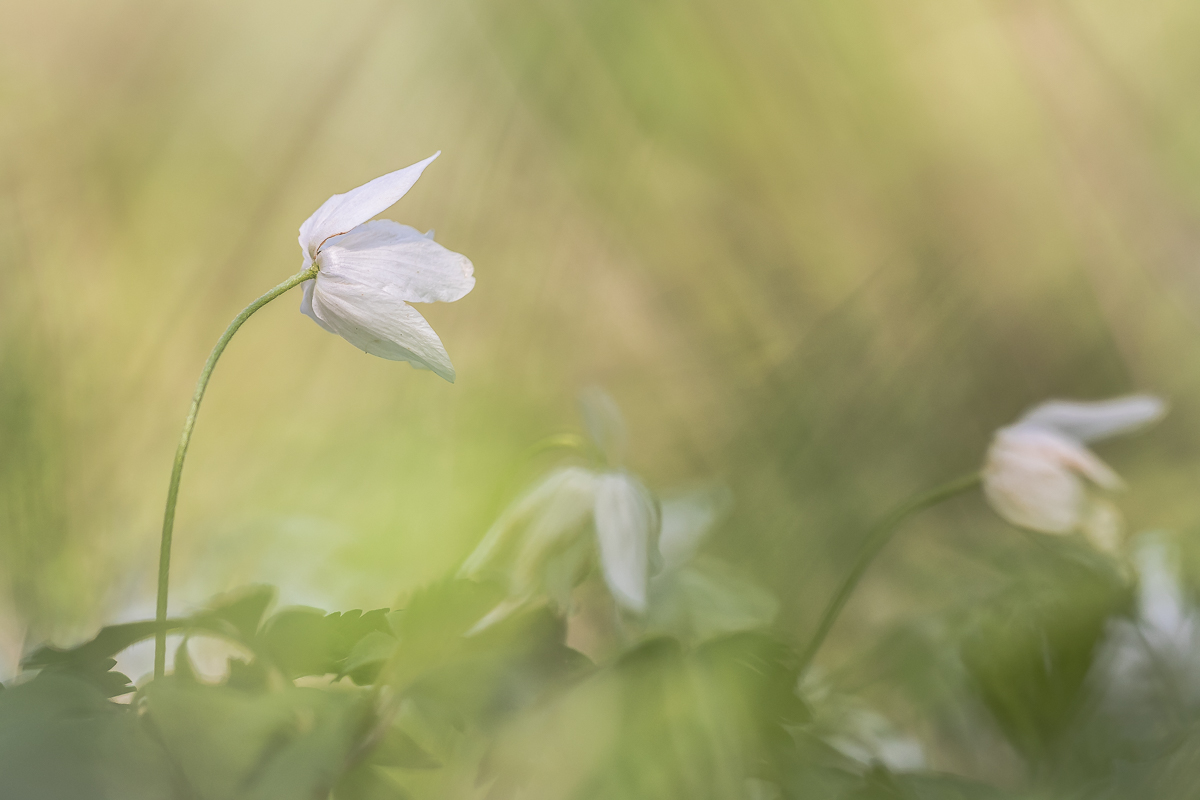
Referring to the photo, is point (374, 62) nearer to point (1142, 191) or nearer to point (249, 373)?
point (249, 373)

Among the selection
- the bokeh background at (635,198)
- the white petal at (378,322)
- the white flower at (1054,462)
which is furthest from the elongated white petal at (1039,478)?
the bokeh background at (635,198)

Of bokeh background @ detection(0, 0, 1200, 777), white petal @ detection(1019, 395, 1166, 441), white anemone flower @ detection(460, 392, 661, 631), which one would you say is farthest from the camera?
bokeh background @ detection(0, 0, 1200, 777)

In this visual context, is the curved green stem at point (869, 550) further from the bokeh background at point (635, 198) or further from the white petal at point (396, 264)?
the bokeh background at point (635, 198)

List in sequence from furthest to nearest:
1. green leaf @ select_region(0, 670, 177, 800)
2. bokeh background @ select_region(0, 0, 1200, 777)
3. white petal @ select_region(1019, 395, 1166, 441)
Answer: bokeh background @ select_region(0, 0, 1200, 777) < white petal @ select_region(1019, 395, 1166, 441) < green leaf @ select_region(0, 670, 177, 800)

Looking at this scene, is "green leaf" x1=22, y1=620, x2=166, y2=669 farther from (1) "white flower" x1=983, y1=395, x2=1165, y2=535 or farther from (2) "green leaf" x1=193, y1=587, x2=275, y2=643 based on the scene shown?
(1) "white flower" x1=983, y1=395, x2=1165, y2=535

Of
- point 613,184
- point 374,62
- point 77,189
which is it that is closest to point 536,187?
point 613,184

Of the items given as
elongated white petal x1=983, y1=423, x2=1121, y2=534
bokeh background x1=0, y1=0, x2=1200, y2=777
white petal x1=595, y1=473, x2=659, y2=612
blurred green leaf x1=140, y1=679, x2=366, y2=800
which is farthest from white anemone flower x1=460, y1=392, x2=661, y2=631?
bokeh background x1=0, y1=0, x2=1200, y2=777
